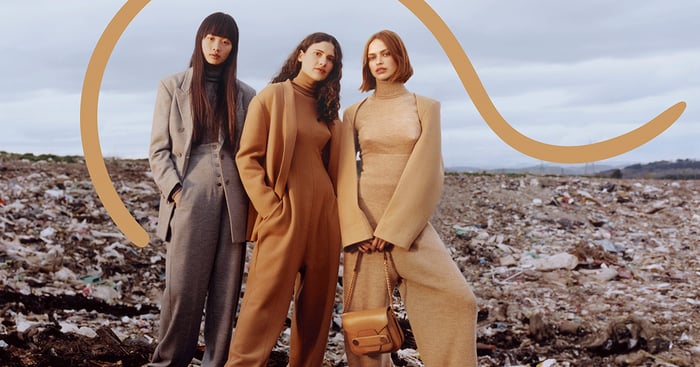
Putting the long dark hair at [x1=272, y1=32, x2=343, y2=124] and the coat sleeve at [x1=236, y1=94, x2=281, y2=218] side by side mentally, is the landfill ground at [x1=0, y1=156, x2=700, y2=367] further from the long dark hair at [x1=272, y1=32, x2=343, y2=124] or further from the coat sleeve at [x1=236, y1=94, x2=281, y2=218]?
the long dark hair at [x1=272, y1=32, x2=343, y2=124]

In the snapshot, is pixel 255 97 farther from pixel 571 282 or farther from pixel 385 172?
pixel 571 282

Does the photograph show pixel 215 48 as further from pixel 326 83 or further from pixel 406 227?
pixel 406 227

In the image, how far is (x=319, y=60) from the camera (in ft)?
11.1

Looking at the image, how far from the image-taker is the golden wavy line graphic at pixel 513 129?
3.91 meters

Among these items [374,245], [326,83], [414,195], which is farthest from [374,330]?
[326,83]

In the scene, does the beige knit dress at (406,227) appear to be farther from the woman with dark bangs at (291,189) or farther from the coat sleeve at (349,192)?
the woman with dark bangs at (291,189)

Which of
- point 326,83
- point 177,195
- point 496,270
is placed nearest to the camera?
point 326,83

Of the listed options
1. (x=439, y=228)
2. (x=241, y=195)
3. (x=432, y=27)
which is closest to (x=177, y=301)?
(x=241, y=195)

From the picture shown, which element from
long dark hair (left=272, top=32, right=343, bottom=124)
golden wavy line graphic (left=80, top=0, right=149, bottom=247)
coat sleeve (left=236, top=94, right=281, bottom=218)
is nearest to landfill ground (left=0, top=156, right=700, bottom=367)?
golden wavy line graphic (left=80, top=0, right=149, bottom=247)

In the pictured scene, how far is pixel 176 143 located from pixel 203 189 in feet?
0.95

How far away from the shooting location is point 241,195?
3.59 meters

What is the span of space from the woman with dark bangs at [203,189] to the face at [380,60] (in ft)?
2.49

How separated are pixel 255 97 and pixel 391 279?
3.72 feet

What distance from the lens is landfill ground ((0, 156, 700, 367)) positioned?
4.99 m
